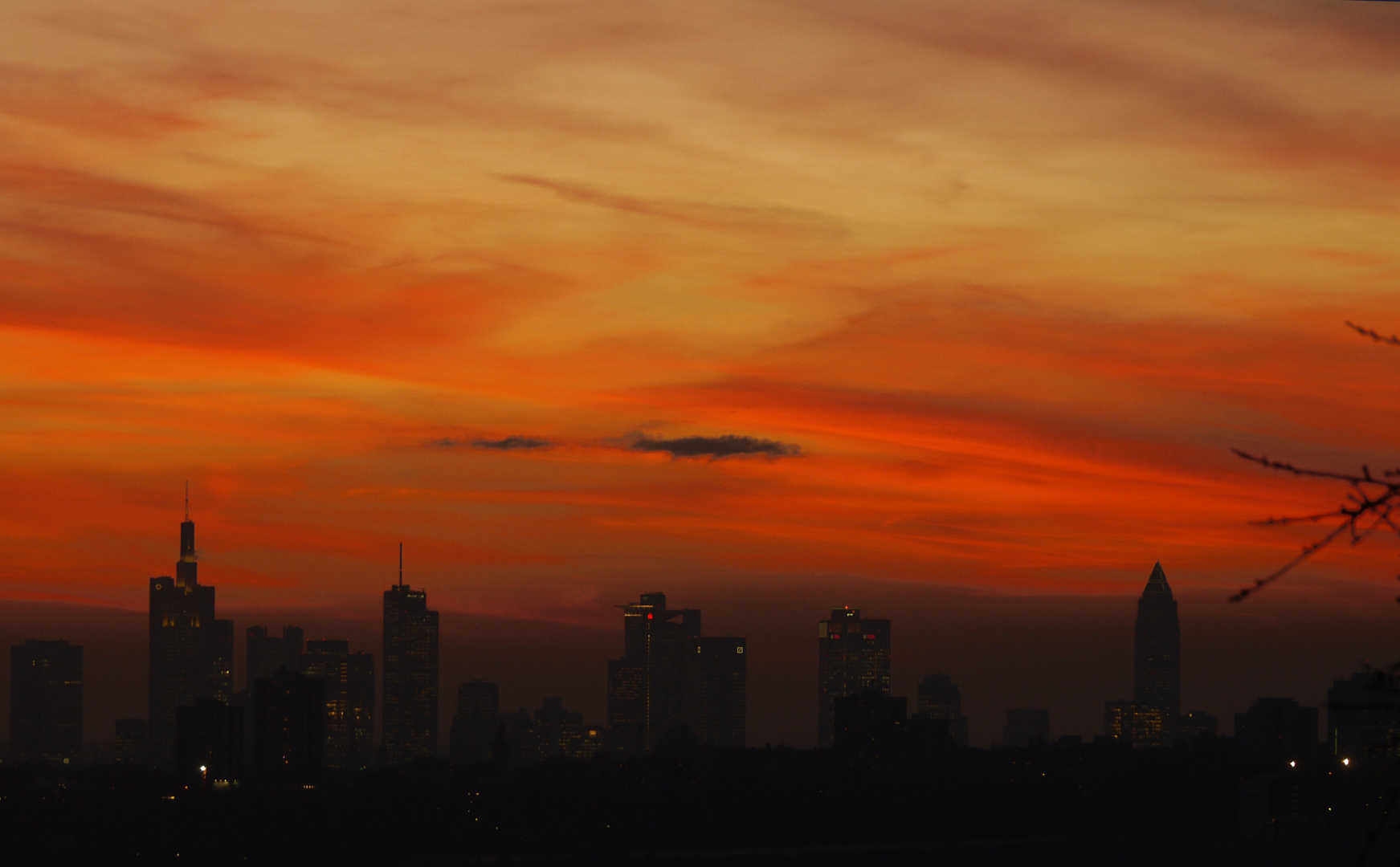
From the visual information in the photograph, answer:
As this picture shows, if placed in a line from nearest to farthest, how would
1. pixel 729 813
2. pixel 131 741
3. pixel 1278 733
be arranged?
pixel 729 813 → pixel 1278 733 → pixel 131 741

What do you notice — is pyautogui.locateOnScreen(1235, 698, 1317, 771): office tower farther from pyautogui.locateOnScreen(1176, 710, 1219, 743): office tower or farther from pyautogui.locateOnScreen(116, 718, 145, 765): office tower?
pyautogui.locateOnScreen(116, 718, 145, 765): office tower

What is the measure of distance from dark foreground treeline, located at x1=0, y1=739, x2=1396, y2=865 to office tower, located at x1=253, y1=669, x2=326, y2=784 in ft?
37.4

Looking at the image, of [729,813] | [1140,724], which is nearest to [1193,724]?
[1140,724]

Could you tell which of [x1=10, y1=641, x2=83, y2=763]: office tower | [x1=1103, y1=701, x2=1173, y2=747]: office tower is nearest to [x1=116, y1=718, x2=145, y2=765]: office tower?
[x1=10, y1=641, x2=83, y2=763]: office tower

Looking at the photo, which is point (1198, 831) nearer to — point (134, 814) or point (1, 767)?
point (134, 814)

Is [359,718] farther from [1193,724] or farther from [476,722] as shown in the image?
[1193,724]

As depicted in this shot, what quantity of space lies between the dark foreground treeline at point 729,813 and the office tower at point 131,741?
56509mm

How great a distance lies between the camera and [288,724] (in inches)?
5758

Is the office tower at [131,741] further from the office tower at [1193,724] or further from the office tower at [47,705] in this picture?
the office tower at [1193,724]

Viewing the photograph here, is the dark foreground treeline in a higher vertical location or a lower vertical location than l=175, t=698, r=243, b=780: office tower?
lower

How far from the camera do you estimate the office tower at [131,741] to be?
574ft

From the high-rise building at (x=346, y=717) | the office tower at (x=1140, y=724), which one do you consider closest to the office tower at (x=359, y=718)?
Result: the high-rise building at (x=346, y=717)

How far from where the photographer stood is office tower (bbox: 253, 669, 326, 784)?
13775cm

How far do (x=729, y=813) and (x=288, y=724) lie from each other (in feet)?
157
